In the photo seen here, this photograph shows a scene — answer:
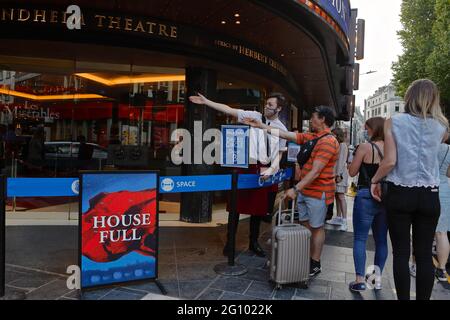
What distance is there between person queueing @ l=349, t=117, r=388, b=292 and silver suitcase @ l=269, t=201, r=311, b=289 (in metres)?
0.54

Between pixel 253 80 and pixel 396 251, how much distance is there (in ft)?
18.9

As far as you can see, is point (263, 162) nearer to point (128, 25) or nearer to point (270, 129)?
point (270, 129)

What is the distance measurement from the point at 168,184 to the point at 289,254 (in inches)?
54.2

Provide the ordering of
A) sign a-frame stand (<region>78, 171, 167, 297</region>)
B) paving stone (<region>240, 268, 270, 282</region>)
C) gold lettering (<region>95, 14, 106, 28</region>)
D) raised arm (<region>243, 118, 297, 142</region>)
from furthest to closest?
gold lettering (<region>95, 14, 106, 28</region>) → paving stone (<region>240, 268, 270, 282</region>) → raised arm (<region>243, 118, 297, 142</region>) → sign a-frame stand (<region>78, 171, 167, 297</region>)

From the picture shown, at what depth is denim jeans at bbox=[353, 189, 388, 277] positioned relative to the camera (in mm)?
3730

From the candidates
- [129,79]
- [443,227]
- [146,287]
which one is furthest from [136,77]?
[443,227]

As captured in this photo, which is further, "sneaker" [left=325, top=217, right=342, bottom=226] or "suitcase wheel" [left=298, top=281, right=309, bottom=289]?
"sneaker" [left=325, top=217, right=342, bottom=226]

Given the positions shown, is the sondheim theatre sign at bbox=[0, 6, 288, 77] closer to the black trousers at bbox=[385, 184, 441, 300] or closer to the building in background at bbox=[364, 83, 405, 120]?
the black trousers at bbox=[385, 184, 441, 300]

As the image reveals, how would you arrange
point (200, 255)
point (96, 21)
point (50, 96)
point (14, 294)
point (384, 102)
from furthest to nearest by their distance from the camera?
point (384, 102) → point (50, 96) → point (96, 21) → point (200, 255) → point (14, 294)

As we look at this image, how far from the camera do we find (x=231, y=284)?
394 cm

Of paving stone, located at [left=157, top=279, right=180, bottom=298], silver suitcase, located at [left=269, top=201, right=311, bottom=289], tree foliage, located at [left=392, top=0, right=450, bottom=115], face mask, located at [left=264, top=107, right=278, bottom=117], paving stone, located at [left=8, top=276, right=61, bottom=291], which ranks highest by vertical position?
tree foliage, located at [left=392, top=0, right=450, bottom=115]

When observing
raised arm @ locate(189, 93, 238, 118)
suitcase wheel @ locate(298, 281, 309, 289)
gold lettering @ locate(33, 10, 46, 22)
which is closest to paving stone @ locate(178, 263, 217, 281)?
suitcase wheel @ locate(298, 281, 309, 289)

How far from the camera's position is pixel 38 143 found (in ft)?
24.4
